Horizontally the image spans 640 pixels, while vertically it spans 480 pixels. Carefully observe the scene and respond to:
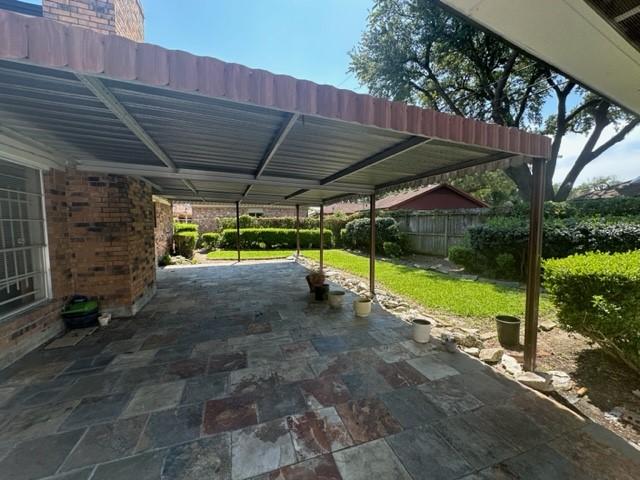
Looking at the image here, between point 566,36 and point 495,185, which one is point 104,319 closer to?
point 566,36

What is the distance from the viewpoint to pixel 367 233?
13062mm

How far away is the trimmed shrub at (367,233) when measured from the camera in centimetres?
1228

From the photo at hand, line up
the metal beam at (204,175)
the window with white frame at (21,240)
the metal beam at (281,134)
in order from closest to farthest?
the metal beam at (281,134), the window with white frame at (21,240), the metal beam at (204,175)

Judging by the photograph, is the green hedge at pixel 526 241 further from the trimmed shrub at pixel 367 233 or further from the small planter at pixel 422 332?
the small planter at pixel 422 332

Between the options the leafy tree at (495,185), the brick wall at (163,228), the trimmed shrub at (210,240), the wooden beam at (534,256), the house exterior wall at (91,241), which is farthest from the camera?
the leafy tree at (495,185)

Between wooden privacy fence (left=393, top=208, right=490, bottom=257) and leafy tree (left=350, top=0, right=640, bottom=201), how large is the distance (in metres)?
2.71

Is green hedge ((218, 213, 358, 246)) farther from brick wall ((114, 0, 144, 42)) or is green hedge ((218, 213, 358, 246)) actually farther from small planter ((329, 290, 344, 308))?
small planter ((329, 290, 344, 308))

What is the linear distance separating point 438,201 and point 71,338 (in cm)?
1604

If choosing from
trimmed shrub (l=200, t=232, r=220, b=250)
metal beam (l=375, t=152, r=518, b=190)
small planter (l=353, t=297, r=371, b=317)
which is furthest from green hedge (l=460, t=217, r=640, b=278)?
trimmed shrub (l=200, t=232, r=220, b=250)

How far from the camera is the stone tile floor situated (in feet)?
5.50

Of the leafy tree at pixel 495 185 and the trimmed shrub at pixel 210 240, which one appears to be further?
the leafy tree at pixel 495 185

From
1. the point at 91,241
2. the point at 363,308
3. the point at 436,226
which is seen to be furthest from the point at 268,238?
the point at 363,308

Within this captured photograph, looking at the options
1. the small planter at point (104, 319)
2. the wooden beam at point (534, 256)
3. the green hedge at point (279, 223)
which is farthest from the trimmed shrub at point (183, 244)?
the wooden beam at point (534, 256)

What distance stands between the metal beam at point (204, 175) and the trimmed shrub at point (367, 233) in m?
6.71
